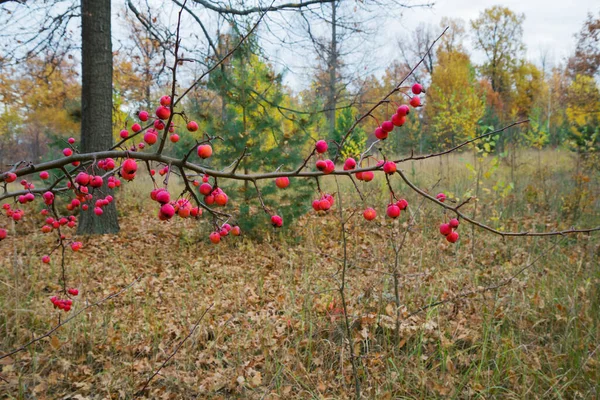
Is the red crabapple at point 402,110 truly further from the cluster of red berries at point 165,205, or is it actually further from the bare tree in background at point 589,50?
the bare tree in background at point 589,50

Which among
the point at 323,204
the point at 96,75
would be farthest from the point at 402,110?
the point at 96,75

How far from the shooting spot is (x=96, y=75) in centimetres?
523

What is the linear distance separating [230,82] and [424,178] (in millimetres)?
5179

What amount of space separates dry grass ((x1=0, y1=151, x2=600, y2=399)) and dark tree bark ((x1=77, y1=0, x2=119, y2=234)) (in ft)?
5.88

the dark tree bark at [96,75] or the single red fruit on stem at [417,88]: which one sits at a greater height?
the dark tree bark at [96,75]

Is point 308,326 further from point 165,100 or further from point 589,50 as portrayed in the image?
point 589,50

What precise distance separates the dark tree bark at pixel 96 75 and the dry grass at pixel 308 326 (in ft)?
5.88

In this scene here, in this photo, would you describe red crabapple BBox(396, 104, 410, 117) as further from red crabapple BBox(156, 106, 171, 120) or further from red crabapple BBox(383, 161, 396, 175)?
red crabapple BBox(156, 106, 171, 120)

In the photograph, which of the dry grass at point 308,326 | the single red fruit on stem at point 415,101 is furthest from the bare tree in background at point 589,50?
the single red fruit on stem at point 415,101

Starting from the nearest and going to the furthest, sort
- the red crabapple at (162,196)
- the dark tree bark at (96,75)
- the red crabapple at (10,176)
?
1. the red crabapple at (162,196)
2. the red crabapple at (10,176)
3. the dark tree bark at (96,75)

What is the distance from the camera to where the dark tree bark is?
17.0 ft

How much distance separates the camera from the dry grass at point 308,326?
7.31ft

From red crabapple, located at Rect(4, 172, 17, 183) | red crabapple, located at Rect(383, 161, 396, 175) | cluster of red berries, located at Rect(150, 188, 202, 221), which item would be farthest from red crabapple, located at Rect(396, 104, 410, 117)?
red crabapple, located at Rect(4, 172, 17, 183)

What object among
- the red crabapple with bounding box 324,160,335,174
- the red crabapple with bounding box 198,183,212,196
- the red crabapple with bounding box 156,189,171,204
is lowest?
the red crabapple with bounding box 156,189,171,204
